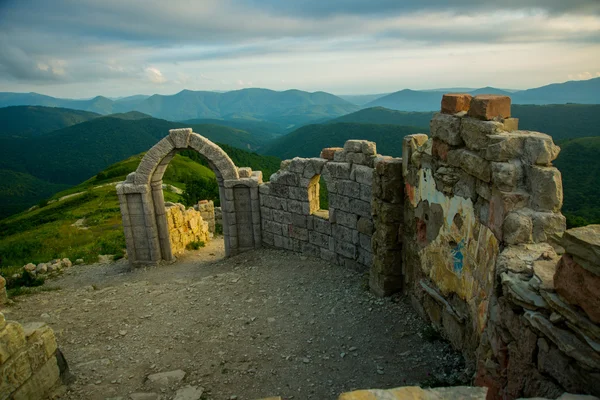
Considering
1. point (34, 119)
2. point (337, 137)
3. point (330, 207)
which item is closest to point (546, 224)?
point (330, 207)

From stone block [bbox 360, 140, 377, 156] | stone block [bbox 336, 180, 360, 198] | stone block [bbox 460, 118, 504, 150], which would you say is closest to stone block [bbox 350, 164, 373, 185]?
stone block [bbox 336, 180, 360, 198]

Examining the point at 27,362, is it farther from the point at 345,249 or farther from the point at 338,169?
the point at 338,169

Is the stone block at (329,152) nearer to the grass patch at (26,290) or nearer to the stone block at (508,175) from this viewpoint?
the stone block at (508,175)

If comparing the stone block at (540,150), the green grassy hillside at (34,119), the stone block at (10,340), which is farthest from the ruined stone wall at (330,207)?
the green grassy hillside at (34,119)

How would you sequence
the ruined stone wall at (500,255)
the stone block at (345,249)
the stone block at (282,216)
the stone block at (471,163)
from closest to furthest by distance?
1. the ruined stone wall at (500,255)
2. the stone block at (471,163)
3. the stone block at (345,249)
4. the stone block at (282,216)

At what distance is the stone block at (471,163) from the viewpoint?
4827 mm

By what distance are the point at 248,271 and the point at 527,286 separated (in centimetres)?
782

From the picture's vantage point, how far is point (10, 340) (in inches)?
215

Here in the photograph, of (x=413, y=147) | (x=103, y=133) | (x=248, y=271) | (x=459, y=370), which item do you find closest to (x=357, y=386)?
(x=459, y=370)

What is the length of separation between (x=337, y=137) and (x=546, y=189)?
312 feet

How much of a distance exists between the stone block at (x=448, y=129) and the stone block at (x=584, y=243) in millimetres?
2673

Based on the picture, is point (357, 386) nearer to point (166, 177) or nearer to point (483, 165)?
point (483, 165)

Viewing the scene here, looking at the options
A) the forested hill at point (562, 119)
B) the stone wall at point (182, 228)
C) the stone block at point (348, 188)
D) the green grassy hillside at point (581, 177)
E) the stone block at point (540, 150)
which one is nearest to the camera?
the stone block at point (540, 150)

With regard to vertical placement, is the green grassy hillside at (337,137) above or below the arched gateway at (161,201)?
below
